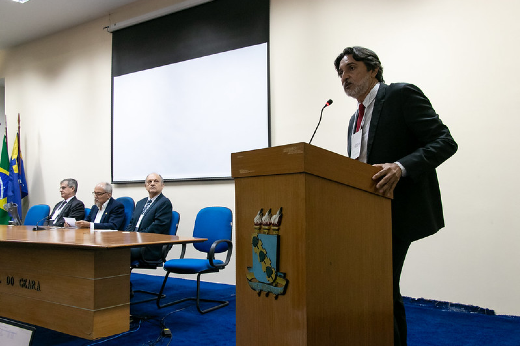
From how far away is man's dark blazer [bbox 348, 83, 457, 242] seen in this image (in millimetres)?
1338

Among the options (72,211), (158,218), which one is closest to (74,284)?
(158,218)

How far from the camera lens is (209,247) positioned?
3.82 m

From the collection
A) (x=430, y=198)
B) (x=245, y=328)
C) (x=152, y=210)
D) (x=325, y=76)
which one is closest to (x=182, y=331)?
(x=152, y=210)

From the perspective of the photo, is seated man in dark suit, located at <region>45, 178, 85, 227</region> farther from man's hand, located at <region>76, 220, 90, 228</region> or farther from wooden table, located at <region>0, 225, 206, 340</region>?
wooden table, located at <region>0, 225, 206, 340</region>

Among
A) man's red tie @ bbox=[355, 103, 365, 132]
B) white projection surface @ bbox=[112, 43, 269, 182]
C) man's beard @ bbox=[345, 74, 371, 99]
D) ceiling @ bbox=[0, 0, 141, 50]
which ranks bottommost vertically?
man's red tie @ bbox=[355, 103, 365, 132]

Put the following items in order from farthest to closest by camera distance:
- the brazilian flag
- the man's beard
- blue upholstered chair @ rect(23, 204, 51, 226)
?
the brazilian flag
blue upholstered chair @ rect(23, 204, 51, 226)
the man's beard

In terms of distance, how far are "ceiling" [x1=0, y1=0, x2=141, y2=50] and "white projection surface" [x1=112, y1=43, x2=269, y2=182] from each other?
3.85 feet

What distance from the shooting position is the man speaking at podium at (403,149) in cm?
134

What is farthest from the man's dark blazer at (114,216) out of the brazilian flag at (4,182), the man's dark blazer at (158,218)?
the brazilian flag at (4,182)

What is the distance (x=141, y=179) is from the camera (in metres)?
5.50

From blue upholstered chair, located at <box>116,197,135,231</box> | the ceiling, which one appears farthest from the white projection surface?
the ceiling

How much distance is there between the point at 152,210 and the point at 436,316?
271 cm

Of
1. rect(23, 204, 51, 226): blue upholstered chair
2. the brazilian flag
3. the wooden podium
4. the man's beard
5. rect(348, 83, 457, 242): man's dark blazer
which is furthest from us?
the brazilian flag

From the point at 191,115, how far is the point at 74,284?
307 cm
